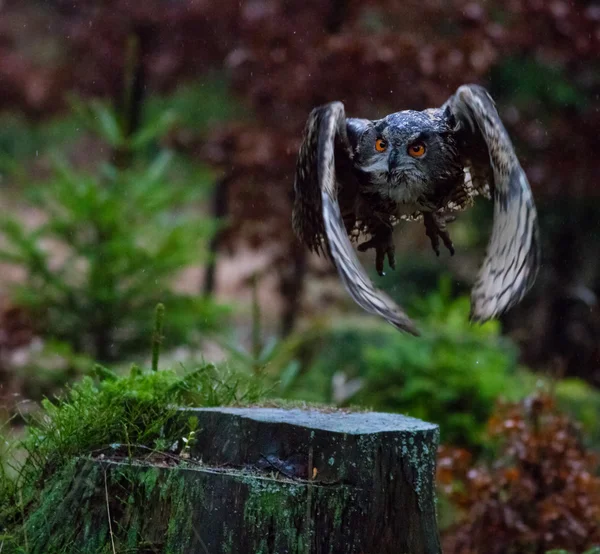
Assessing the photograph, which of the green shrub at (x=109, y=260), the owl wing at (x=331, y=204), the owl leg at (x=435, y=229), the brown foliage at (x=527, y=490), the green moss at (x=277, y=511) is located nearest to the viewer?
the owl wing at (x=331, y=204)

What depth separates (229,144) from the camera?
291 inches

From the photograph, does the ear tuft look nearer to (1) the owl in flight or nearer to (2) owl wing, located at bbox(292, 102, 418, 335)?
(1) the owl in flight

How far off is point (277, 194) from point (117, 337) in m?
2.14

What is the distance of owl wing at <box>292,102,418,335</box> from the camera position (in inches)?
95.7

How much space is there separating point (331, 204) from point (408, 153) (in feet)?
2.48

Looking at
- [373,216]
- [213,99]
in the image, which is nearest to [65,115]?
[213,99]

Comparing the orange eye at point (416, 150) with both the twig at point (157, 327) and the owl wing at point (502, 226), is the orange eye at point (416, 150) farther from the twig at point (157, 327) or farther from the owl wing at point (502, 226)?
the twig at point (157, 327)

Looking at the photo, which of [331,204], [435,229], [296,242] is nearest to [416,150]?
[435,229]

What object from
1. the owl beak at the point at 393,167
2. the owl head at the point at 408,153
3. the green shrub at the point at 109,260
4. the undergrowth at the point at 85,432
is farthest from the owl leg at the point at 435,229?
the green shrub at the point at 109,260

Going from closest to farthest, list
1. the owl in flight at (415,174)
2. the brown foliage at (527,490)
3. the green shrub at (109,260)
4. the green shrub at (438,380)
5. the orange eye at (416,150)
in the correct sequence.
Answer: the owl in flight at (415,174), the orange eye at (416,150), the brown foliage at (527,490), the green shrub at (438,380), the green shrub at (109,260)

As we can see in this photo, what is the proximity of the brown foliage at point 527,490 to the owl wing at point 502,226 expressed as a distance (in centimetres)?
150

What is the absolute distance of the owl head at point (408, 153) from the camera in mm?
3279

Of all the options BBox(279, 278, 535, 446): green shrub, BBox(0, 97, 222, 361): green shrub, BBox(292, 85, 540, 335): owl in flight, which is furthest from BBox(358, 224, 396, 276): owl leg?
BBox(0, 97, 222, 361): green shrub

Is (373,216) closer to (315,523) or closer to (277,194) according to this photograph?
(315,523)
